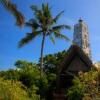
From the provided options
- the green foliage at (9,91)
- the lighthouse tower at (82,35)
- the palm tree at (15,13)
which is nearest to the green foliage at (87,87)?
the green foliage at (9,91)

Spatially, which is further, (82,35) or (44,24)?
(82,35)

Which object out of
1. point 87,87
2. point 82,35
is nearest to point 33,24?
point 87,87

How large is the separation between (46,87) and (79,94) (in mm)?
9784

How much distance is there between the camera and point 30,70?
1266 inches

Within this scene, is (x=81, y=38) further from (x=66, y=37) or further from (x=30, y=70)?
(x=30, y=70)

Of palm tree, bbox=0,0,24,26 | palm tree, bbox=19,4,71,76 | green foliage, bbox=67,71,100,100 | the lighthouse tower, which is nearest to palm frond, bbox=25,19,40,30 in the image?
palm tree, bbox=19,4,71,76

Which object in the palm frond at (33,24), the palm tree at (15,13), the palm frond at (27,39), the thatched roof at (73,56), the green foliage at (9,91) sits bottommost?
the green foliage at (9,91)

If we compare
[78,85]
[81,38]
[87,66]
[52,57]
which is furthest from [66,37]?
[81,38]

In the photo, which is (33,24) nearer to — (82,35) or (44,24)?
(44,24)

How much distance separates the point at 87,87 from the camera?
68.6 ft

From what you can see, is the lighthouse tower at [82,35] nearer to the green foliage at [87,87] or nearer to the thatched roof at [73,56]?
→ the thatched roof at [73,56]

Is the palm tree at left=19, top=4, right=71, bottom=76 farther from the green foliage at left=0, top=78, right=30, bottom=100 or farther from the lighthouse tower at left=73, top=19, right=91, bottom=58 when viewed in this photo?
the lighthouse tower at left=73, top=19, right=91, bottom=58

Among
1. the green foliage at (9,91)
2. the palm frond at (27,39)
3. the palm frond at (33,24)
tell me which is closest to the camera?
the green foliage at (9,91)

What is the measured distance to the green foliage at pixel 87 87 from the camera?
767 inches
